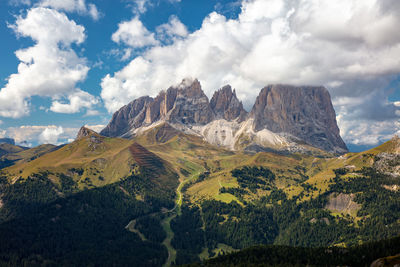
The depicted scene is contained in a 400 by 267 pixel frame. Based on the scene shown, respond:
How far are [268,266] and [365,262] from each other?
2338 inches

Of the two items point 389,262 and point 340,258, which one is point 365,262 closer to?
Answer: point 340,258

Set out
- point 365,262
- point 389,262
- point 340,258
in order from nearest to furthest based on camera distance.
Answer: point 389,262, point 365,262, point 340,258

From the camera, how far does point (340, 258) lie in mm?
195875

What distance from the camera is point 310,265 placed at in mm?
191750

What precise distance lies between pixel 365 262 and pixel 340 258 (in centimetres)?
1721

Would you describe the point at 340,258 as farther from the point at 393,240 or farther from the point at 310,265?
the point at 393,240

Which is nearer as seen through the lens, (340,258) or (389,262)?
(389,262)

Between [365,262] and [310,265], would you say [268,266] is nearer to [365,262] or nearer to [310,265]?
[310,265]

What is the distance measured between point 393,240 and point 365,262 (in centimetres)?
3483

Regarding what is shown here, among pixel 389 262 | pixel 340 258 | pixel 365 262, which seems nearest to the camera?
pixel 389 262

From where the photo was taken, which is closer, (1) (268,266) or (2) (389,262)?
(2) (389,262)

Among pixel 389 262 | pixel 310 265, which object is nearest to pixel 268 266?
pixel 310 265

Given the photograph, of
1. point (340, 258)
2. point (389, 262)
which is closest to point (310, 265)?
point (340, 258)

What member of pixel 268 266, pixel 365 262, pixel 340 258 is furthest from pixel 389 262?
pixel 268 266
